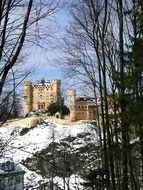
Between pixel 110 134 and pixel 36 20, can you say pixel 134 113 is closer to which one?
pixel 110 134

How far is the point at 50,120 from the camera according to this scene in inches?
3944

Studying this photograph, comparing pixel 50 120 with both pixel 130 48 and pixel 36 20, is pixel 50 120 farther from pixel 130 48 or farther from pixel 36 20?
pixel 36 20

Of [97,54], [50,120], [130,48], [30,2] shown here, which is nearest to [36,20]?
[30,2]

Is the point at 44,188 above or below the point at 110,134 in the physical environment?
below

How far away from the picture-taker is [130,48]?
14.4 metres

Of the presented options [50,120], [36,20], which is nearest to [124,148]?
[36,20]

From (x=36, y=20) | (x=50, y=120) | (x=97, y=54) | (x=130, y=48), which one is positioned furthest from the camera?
(x=50, y=120)

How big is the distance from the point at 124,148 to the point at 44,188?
44.7 metres

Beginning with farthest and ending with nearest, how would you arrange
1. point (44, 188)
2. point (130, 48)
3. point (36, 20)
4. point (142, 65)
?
point (44, 188), point (130, 48), point (142, 65), point (36, 20)

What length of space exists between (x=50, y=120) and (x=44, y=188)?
4406 centimetres

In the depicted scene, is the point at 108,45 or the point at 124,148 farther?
the point at 108,45

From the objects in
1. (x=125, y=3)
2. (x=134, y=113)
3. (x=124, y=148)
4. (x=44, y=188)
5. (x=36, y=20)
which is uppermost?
(x=125, y=3)

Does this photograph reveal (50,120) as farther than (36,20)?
Yes

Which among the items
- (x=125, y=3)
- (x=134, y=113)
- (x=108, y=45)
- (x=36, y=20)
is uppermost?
(x=125, y=3)
